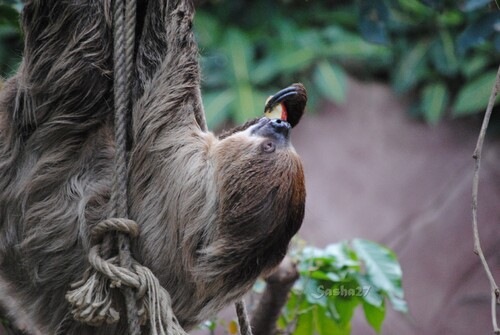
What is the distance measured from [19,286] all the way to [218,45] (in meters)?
6.59

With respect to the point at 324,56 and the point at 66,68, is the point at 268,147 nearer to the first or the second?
the point at 66,68

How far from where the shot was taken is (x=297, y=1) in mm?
10727

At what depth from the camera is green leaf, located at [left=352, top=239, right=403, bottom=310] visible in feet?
15.6

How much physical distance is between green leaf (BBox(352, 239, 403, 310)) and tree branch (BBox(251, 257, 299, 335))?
1.86 ft

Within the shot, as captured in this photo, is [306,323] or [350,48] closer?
[306,323]

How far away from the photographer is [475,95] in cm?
980

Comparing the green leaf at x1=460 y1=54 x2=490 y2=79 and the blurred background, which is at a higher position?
the green leaf at x1=460 y1=54 x2=490 y2=79

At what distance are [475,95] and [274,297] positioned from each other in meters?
6.18

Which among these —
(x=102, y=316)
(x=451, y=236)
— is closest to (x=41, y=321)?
(x=102, y=316)

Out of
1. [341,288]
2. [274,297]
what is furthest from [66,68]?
[341,288]

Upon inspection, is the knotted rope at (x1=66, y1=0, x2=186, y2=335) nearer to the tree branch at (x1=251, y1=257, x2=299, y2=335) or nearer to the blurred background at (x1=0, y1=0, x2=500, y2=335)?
the tree branch at (x1=251, y1=257, x2=299, y2=335)

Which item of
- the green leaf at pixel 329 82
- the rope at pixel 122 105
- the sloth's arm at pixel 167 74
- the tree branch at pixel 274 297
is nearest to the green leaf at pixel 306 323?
the tree branch at pixel 274 297

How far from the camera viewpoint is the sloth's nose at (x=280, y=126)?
3.83m

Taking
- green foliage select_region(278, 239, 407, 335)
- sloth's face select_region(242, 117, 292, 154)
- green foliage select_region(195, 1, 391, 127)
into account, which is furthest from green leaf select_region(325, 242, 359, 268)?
green foliage select_region(195, 1, 391, 127)
